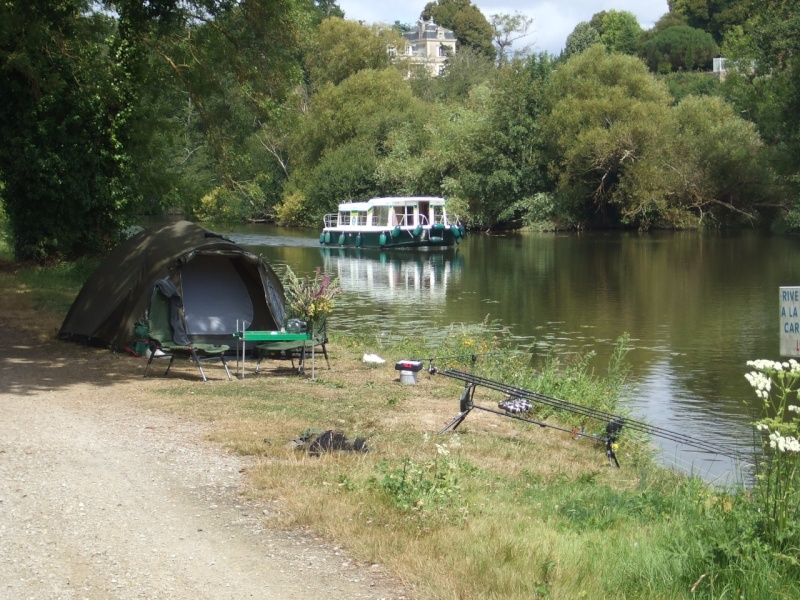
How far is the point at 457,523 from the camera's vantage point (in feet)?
20.3

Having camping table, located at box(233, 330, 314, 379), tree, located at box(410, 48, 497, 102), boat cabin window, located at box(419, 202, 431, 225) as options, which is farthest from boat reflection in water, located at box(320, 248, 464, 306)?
→ tree, located at box(410, 48, 497, 102)

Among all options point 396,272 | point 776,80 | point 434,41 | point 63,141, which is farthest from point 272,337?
point 434,41

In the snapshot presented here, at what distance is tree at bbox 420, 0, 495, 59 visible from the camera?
135500mm

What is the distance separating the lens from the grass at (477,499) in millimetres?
5297

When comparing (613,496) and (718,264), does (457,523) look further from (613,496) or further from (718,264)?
(718,264)

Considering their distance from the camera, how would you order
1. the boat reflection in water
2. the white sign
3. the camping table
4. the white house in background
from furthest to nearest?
the white house in background
the boat reflection in water
the camping table
the white sign

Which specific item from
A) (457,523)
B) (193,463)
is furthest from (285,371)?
(457,523)

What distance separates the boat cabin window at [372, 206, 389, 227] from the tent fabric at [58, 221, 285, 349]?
107ft

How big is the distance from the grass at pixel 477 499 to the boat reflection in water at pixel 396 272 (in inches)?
609

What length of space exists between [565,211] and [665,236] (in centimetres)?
606

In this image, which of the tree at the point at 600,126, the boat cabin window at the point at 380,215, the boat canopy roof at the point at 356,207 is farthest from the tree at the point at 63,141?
the tree at the point at 600,126

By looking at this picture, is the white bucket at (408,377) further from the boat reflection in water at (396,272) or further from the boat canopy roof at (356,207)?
the boat canopy roof at (356,207)

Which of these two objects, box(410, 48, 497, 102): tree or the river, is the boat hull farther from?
box(410, 48, 497, 102): tree

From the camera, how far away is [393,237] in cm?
4641
